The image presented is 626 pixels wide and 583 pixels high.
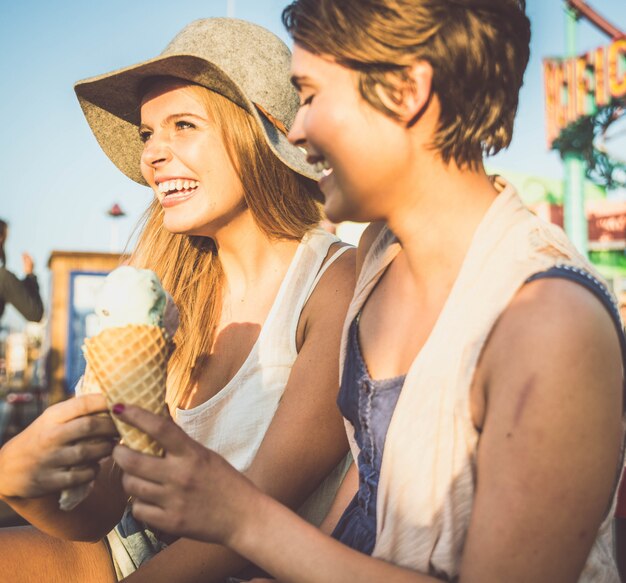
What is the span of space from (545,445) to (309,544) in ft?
1.63

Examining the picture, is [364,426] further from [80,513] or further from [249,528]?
[80,513]

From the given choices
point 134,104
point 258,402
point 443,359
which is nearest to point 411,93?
point 443,359

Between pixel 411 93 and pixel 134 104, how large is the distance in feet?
5.00

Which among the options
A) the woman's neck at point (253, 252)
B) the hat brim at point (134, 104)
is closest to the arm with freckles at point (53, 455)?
the woman's neck at point (253, 252)

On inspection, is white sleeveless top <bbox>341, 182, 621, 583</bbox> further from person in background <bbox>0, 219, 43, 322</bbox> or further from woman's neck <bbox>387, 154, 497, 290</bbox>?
person in background <bbox>0, 219, 43, 322</bbox>

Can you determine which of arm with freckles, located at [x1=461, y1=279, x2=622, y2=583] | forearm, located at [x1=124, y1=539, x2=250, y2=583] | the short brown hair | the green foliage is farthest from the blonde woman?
the green foliage

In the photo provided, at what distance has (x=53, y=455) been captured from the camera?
1533 mm

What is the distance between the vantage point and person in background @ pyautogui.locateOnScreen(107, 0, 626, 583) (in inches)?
45.7

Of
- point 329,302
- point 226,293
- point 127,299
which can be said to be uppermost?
point 127,299

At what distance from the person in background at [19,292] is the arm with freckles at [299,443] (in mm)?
5063

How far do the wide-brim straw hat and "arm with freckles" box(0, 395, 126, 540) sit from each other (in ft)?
3.75

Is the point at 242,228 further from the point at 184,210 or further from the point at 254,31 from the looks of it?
the point at 254,31

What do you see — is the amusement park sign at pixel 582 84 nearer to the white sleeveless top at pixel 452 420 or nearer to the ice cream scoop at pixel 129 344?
the white sleeveless top at pixel 452 420

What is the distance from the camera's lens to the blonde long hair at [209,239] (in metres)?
2.35
